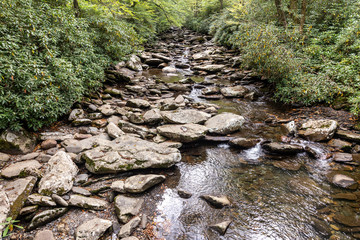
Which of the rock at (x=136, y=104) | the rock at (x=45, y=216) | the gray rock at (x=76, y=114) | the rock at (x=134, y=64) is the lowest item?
the rock at (x=45, y=216)

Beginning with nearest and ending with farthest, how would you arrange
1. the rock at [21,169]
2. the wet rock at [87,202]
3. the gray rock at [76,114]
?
the wet rock at [87,202]
the rock at [21,169]
the gray rock at [76,114]

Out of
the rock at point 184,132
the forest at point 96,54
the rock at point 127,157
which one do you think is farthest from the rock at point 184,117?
the forest at point 96,54

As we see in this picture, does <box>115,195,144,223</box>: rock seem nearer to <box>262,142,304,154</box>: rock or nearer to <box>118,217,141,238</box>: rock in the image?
<box>118,217,141,238</box>: rock

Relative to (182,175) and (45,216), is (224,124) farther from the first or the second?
(45,216)

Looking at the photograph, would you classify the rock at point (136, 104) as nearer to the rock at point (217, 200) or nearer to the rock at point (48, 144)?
the rock at point (48, 144)

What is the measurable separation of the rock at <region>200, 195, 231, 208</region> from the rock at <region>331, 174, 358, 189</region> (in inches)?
113

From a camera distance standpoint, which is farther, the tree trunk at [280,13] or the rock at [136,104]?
the tree trunk at [280,13]

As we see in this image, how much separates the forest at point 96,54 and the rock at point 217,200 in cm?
470

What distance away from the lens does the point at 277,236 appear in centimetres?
339

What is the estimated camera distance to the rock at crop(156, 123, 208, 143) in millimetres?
5914

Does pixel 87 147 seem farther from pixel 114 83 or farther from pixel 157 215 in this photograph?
pixel 114 83

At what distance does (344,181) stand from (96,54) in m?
9.69

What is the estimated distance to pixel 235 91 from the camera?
10.1 m

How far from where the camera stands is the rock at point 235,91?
9977mm
